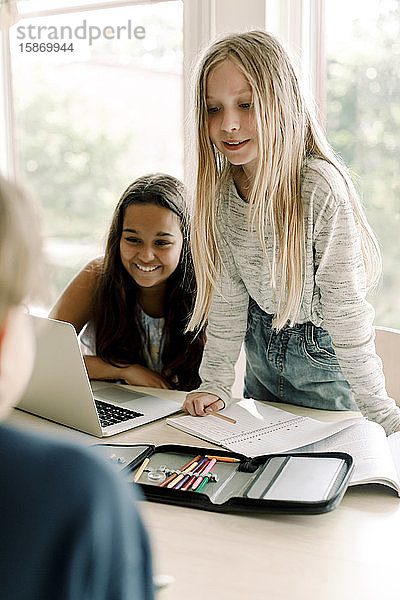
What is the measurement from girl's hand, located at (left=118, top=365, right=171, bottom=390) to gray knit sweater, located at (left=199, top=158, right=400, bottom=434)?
0.62 feet

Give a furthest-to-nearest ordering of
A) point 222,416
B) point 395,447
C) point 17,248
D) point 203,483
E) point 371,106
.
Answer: point 371,106 < point 222,416 < point 395,447 < point 203,483 < point 17,248

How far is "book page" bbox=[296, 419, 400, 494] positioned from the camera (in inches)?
41.2

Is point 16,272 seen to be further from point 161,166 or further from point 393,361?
point 161,166

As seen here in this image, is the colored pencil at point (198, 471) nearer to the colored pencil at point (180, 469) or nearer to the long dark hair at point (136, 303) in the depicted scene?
the colored pencil at point (180, 469)

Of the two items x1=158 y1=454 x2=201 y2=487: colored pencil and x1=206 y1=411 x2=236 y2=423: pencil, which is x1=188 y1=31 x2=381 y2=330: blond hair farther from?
x1=158 y1=454 x2=201 y2=487: colored pencil

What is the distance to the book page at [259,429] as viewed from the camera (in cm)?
122

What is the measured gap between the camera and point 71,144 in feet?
9.56

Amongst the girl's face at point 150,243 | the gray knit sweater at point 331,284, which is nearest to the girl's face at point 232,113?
the gray knit sweater at point 331,284

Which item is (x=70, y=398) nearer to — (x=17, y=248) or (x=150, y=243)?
(x=150, y=243)

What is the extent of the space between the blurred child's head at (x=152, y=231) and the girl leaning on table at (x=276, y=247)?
0.63ft

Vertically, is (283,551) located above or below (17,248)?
below

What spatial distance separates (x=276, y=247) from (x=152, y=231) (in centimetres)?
37

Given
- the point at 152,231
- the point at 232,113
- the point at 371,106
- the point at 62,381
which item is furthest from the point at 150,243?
the point at 371,106

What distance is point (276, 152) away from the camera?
1.44 metres
